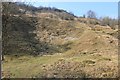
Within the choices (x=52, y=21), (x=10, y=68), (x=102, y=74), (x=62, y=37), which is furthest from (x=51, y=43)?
(x=102, y=74)

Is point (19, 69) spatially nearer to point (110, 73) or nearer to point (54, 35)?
point (110, 73)

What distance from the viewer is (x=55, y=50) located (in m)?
20.9

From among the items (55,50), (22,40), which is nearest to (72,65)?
(55,50)

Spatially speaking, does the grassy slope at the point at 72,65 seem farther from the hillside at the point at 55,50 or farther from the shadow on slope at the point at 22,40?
the shadow on slope at the point at 22,40

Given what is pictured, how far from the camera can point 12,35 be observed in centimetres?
2316

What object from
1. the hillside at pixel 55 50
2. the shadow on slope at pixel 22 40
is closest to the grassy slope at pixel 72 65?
the hillside at pixel 55 50

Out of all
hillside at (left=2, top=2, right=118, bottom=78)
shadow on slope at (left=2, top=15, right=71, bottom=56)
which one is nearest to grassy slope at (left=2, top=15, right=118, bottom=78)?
hillside at (left=2, top=2, right=118, bottom=78)

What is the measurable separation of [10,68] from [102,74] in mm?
4741

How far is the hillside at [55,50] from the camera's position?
13.8 m

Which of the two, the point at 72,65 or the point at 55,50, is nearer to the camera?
the point at 72,65

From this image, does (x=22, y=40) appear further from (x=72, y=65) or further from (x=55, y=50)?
(x=72, y=65)

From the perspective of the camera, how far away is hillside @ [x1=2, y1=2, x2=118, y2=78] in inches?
543

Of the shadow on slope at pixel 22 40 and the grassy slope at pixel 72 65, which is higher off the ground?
the shadow on slope at pixel 22 40

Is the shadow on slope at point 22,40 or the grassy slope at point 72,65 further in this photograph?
the shadow on slope at point 22,40
